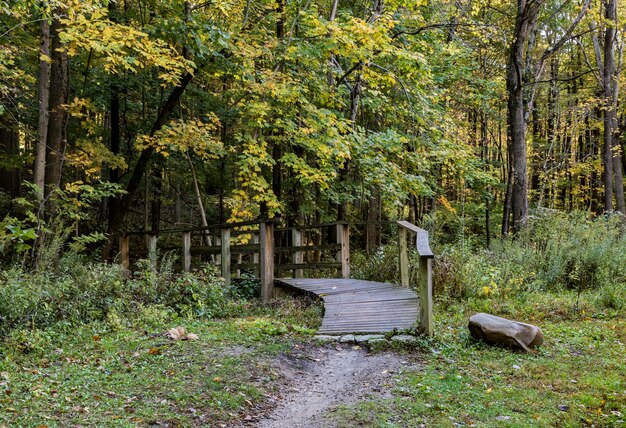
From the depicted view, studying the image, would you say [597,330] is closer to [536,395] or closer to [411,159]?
[536,395]

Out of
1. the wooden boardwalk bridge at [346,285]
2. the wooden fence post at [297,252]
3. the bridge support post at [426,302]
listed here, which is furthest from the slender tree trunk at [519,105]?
the bridge support post at [426,302]

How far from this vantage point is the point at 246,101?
42.2ft

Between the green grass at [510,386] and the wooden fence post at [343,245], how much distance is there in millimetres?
4104

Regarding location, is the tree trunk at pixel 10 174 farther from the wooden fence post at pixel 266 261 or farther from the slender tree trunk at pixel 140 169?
the wooden fence post at pixel 266 261

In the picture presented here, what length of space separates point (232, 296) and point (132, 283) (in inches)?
94.8

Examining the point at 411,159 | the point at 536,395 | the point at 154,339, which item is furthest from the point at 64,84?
the point at 536,395

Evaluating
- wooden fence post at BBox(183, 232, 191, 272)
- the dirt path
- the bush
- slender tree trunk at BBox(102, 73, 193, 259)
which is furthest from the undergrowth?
slender tree trunk at BBox(102, 73, 193, 259)

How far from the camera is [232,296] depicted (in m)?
10.3

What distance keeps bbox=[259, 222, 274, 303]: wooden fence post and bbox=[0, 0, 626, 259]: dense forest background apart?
2.48 m

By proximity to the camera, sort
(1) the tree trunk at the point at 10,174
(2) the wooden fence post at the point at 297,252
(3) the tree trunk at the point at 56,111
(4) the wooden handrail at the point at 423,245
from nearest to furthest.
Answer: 1. (4) the wooden handrail at the point at 423,245
2. (3) the tree trunk at the point at 56,111
3. (2) the wooden fence post at the point at 297,252
4. (1) the tree trunk at the point at 10,174

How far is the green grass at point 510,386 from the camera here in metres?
4.12

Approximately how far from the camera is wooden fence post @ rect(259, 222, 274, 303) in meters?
9.92

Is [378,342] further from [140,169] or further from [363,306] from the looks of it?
[140,169]

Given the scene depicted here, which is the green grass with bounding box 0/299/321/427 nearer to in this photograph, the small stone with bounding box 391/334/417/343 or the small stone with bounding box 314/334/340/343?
the small stone with bounding box 314/334/340/343
